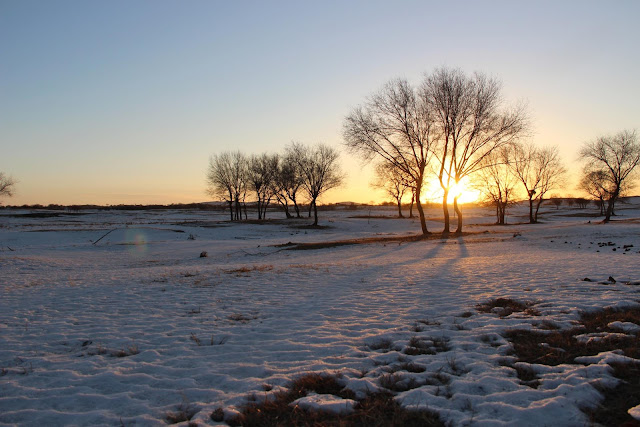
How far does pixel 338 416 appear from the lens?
12.1 feet

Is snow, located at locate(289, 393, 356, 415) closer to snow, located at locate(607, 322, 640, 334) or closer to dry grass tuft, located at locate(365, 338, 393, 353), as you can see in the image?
dry grass tuft, located at locate(365, 338, 393, 353)

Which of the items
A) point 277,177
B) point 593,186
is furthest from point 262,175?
point 593,186

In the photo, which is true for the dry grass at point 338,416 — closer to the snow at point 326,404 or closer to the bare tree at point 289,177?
the snow at point 326,404

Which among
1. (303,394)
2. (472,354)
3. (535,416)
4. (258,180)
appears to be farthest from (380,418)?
(258,180)

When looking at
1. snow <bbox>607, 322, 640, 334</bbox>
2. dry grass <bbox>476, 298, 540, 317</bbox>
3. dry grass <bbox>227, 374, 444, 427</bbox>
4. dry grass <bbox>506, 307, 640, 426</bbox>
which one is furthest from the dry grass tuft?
snow <bbox>607, 322, 640, 334</bbox>

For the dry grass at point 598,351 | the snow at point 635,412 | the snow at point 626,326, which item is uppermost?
the snow at point 635,412

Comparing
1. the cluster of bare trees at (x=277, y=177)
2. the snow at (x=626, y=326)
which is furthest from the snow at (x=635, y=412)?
the cluster of bare trees at (x=277, y=177)

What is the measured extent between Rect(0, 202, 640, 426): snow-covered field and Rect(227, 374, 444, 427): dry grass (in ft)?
0.64

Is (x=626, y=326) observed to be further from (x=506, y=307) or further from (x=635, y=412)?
(x=635, y=412)

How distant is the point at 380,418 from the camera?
3590mm

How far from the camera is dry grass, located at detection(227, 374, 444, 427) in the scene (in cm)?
354

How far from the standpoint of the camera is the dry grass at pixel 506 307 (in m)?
7.06

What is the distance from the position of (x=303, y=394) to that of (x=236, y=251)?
20034 millimetres

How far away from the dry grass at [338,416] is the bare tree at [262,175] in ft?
184
